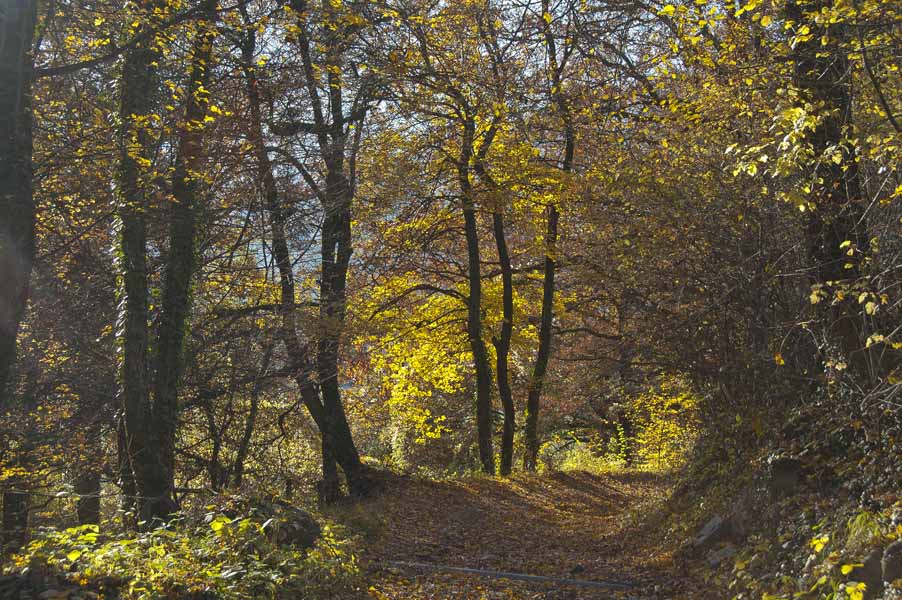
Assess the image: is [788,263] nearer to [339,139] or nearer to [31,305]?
[339,139]

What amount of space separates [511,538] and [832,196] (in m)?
6.14

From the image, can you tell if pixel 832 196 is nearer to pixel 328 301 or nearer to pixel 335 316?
pixel 335 316

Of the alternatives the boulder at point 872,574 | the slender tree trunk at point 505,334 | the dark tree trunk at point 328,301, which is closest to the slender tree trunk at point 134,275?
the dark tree trunk at point 328,301

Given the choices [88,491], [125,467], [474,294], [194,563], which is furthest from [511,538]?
[88,491]

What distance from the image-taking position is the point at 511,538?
34.8ft

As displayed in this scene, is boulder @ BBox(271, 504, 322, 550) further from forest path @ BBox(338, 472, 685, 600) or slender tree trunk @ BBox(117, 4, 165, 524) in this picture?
slender tree trunk @ BBox(117, 4, 165, 524)

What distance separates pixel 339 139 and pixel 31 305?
Result: 223 inches

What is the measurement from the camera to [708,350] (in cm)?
834

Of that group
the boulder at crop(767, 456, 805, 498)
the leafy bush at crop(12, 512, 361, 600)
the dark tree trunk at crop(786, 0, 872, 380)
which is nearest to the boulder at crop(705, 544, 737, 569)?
the boulder at crop(767, 456, 805, 498)

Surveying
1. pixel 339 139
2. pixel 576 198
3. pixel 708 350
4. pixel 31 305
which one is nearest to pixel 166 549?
pixel 708 350

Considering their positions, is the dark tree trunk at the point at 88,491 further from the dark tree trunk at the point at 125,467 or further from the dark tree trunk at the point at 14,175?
the dark tree trunk at the point at 14,175

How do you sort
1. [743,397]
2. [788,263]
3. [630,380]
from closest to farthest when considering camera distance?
[788,263]
[743,397]
[630,380]

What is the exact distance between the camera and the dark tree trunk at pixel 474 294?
15.1 m

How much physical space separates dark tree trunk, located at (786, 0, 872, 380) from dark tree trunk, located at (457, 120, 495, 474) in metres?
7.88
